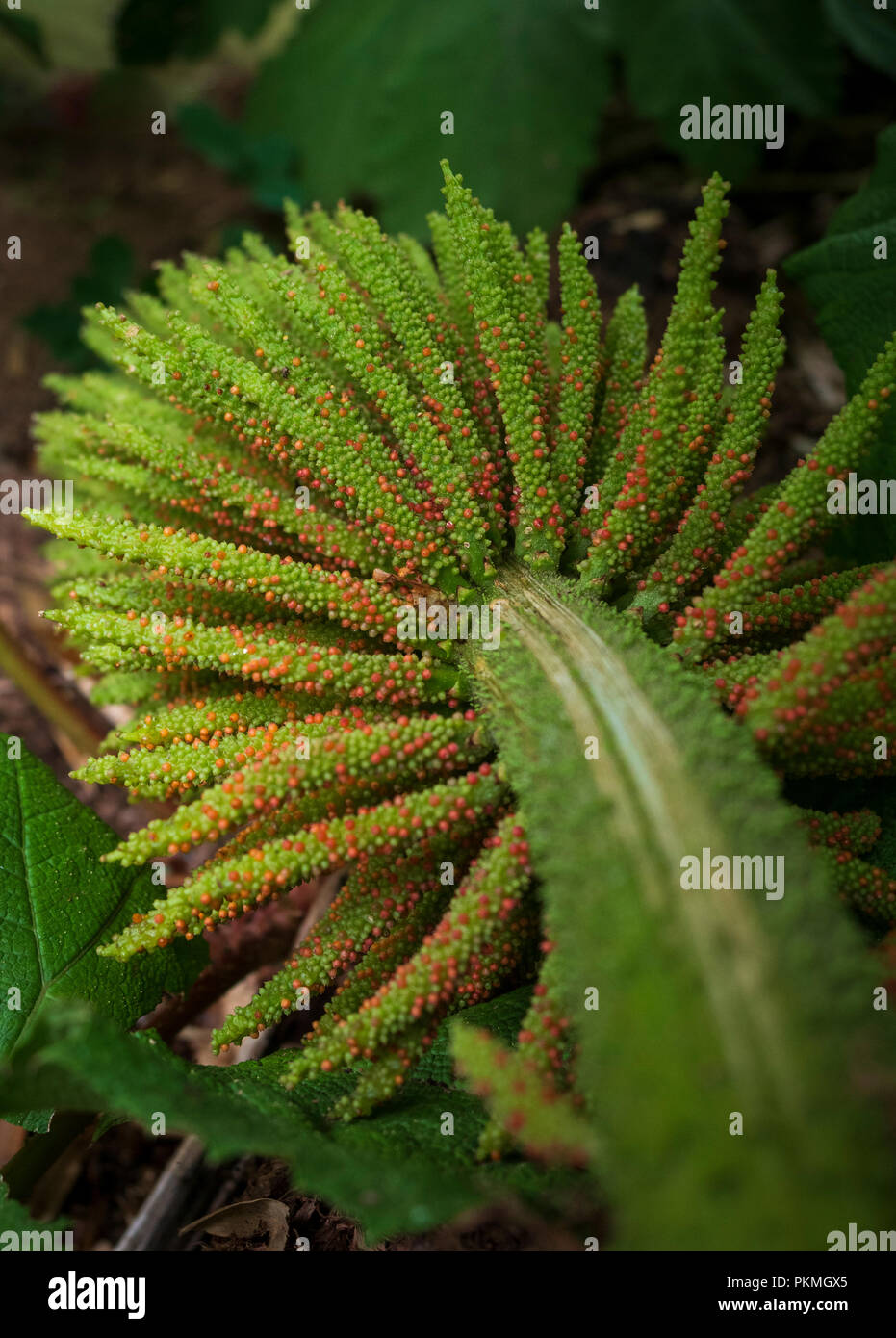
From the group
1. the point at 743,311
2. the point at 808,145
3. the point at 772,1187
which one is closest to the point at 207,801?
the point at 772,1187

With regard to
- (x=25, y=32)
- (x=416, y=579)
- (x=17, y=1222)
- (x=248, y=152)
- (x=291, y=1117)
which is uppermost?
(x=25, y=32)

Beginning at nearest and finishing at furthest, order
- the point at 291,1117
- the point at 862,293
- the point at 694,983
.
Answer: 1. the point at 694,983
2. the point at 291,1117
3. the point at 862,293

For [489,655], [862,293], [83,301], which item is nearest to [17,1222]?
[489,655]

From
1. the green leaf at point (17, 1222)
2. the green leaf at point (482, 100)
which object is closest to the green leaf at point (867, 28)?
the green leaf at point (482, 100)

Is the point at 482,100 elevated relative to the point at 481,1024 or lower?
elevated

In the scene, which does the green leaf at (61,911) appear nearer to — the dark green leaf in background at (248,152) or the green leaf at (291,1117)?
the green leaf at (291,1117)

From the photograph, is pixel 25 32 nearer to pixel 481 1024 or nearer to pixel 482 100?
pixel 482 100

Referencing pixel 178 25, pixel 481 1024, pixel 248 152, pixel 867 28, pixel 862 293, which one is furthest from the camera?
pixel 248 152
